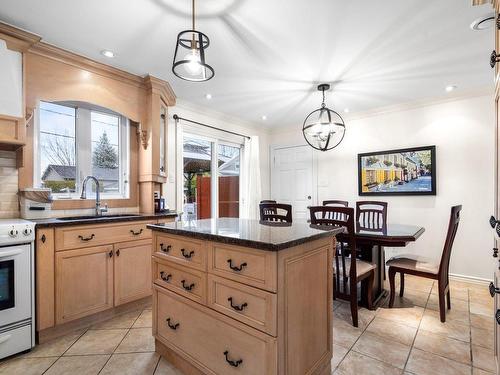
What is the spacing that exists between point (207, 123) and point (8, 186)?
2649 mm

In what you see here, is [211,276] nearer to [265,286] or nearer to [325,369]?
[265,286]

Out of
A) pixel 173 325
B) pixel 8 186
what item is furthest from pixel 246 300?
pixel 8 186

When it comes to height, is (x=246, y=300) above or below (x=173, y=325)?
above

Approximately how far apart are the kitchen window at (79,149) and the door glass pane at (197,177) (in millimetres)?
1063

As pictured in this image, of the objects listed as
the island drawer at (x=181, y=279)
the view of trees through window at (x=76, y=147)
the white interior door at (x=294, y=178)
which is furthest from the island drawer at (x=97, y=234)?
the white interior door at (x=294, y=178)

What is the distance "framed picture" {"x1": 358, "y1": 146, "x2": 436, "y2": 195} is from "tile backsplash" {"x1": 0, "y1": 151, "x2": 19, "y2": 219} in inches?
172

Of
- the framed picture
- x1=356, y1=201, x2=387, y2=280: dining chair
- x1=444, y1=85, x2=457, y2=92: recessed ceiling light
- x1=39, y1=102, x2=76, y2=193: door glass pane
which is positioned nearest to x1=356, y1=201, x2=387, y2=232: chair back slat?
x1=356, y1=201, x2=387, y2=280: dining chair

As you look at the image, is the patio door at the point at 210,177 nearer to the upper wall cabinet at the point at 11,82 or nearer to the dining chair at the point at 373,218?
the upper wall cabinet at the point at 11,82

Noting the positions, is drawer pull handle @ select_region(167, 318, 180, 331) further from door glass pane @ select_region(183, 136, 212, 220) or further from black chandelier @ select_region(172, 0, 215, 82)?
door glass pane @ select_region(183, 136, 212, 220)

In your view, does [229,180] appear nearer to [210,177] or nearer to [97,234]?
[210,177]

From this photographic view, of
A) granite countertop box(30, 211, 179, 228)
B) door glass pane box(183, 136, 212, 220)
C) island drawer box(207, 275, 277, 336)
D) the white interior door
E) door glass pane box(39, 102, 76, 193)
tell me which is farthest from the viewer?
the white interior door

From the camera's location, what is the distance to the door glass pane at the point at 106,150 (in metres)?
2.99

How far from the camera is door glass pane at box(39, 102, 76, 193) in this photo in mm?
2625

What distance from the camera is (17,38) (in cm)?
216
